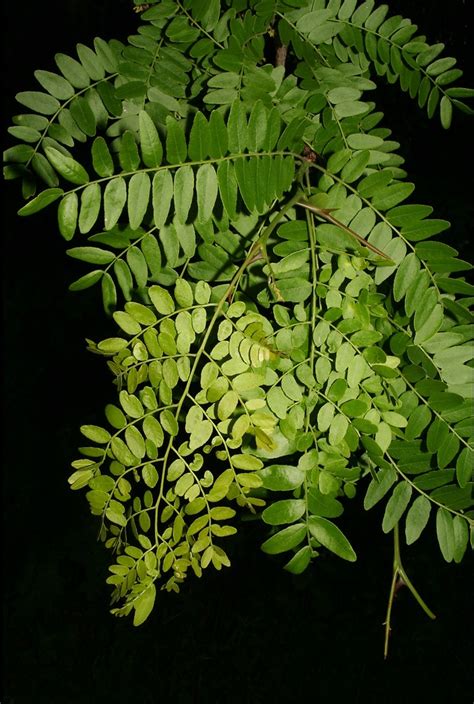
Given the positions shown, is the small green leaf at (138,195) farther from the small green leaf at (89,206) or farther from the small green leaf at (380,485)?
the small green leaf at (380,485)

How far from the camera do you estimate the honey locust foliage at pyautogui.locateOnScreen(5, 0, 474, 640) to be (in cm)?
70

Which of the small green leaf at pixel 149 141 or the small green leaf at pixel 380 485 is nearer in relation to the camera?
the small green leaf at pixel 149 141

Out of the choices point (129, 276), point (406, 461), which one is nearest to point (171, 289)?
point (129, 276)

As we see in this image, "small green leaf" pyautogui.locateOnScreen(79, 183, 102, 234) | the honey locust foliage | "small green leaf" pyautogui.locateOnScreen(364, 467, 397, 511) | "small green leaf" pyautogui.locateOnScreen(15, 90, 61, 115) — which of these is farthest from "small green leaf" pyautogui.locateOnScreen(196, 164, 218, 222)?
"small green leaf" pyautogui.locateOnScreen(364, 467, 397, 511)

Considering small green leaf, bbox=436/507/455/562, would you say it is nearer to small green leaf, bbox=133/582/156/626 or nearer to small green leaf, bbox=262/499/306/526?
small green leaf, bbox=262/499/306/526

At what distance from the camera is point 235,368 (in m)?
0.69

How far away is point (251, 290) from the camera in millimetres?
818

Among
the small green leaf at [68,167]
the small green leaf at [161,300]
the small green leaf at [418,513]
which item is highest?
the small green leaf at [68,167]

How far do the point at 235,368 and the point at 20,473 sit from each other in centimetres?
183

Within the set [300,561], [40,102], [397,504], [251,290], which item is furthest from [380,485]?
[40,102]

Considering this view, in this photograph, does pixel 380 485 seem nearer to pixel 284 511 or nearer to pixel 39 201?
pixel 284 511

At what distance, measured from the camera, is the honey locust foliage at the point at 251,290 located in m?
0.70

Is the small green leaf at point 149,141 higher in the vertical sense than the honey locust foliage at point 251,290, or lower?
higher

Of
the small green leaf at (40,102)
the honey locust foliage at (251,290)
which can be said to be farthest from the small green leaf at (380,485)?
the small green leaf at (40,102)
